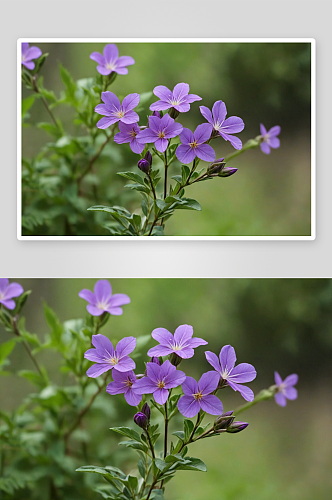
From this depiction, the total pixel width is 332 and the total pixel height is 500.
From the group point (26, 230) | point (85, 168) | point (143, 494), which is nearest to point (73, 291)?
point (26, 230)

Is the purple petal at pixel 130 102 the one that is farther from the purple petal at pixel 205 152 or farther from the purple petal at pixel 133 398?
the purple petal at pixel 133 398

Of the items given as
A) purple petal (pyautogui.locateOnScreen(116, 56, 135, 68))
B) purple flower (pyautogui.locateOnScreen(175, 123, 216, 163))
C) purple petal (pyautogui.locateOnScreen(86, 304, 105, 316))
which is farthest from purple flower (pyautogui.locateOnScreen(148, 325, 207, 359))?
purple petal (pyautogui.locateOnScreen(116, 56, 135, 68))

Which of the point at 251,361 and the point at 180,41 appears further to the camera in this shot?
the point at 251,361

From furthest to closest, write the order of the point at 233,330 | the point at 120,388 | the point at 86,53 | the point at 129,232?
1. the point at 233,330
2. the point at 86,53
3. the point at 129,232
4. the point at 120,388

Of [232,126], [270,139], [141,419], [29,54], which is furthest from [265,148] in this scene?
[141,419]

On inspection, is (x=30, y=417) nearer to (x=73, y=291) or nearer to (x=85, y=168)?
(x=73, y=291)

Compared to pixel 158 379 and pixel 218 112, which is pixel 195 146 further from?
pixel 158 379

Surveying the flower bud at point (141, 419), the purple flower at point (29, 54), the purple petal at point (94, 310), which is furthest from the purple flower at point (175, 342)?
the purple flower at point (29, 54)
